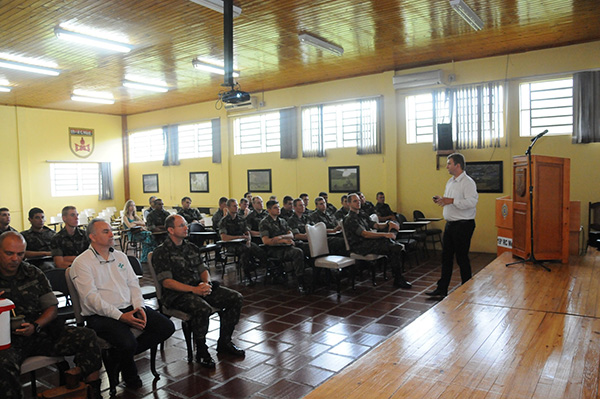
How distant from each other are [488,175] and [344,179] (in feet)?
10.3

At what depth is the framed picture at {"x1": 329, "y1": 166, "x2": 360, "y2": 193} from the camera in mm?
10070

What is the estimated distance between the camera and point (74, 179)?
536 inches

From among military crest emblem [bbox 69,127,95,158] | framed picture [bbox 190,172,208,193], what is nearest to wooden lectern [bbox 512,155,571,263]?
framed picture [bbox 190,172,208,193]

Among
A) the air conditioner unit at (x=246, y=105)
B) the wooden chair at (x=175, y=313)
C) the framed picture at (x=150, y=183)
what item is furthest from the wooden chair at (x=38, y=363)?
the framed picture at (x=150, y=183)

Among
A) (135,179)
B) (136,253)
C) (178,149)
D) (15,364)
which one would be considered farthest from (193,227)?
(135,179)

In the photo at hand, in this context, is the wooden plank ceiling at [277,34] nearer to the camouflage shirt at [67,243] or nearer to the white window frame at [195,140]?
the white window frame at [195,140]

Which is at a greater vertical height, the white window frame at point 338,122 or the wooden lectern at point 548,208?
the white window frame at point 338,122

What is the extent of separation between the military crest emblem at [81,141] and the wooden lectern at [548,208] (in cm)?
1278

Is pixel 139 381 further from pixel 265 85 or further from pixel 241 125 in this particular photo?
pixel 241 125

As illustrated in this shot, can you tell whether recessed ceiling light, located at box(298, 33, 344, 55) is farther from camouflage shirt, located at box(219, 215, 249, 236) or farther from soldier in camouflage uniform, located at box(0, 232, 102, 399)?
soldier in camouflage uniform, located at box(0, 232, 102, 399)

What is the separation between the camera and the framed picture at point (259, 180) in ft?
37.8

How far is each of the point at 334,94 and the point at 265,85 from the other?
1.79 meters

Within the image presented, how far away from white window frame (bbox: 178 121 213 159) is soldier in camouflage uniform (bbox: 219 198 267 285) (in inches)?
249

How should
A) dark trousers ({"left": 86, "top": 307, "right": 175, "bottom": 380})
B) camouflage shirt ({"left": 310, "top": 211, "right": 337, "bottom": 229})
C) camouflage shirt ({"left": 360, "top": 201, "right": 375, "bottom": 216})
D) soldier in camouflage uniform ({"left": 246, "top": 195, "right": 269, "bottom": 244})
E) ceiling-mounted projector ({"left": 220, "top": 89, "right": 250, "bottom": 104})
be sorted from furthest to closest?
1. camouflage shirt ({"left": 360, "top": 201, "right": 375, "bottom": 216})
2. camouflage shirt ({"left": 310, "top": 211, "right": 337, "bottom": 229})
3. soldier in camouflage uniform ({"left": 246, "top": 195, "right": 269, "bottom": 244})
4. ceiling-mounted projector ({"left": 220, "top": 89, "right": 250, "bottom": 104})
5. dark trousers ({"left": 86, "top": 307, "right": 175, "bottom": 380})
